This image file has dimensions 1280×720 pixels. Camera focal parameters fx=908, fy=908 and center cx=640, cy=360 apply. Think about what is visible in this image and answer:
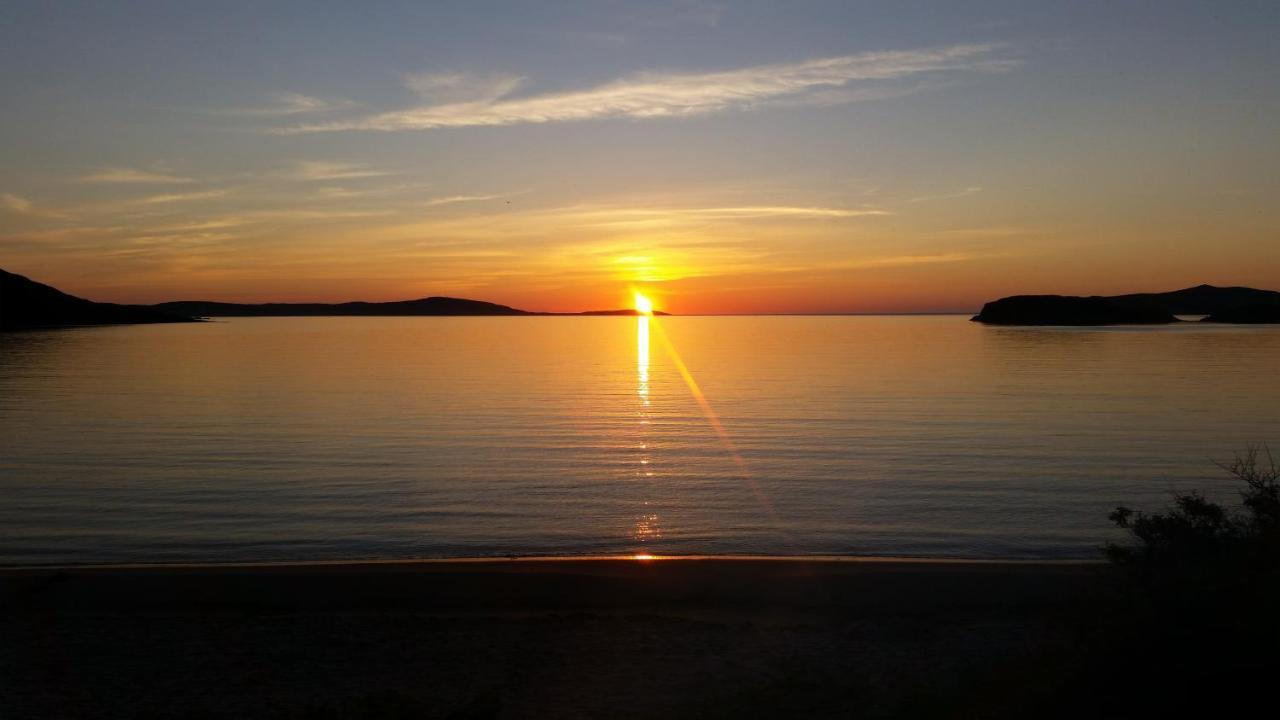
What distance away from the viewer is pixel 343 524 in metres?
17.6

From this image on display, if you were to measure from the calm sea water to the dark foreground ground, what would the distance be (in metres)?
2.37

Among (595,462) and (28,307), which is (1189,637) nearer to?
(595,462)

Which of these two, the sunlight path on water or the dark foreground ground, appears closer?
the dark foreground ground

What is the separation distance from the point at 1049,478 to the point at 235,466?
2058cm

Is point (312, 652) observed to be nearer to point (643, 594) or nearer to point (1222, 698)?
point (643, 594)

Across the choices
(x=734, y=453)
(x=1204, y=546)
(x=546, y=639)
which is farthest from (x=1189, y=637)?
(x=734, y=453)

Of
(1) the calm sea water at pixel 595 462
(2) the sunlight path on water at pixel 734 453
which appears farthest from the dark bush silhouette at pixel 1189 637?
(2) the sunlight path on water at pixel 734 453

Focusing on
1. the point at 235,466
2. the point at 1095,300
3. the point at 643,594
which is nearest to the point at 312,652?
the point at 643,594

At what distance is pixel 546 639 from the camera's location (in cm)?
1097

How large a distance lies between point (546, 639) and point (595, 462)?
14291 millimetres

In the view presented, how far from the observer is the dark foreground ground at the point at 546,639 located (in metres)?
8.81

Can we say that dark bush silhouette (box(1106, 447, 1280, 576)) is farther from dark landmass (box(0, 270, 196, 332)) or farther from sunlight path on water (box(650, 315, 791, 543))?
dark landmass (box(0, 270, 196, 332))

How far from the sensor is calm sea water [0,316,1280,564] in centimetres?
1680

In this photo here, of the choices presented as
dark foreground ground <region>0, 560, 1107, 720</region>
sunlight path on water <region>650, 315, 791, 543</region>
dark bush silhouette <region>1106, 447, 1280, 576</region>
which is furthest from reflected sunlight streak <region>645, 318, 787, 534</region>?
dark bush silhouette <region>1106, 447, 1280, 576</region>
